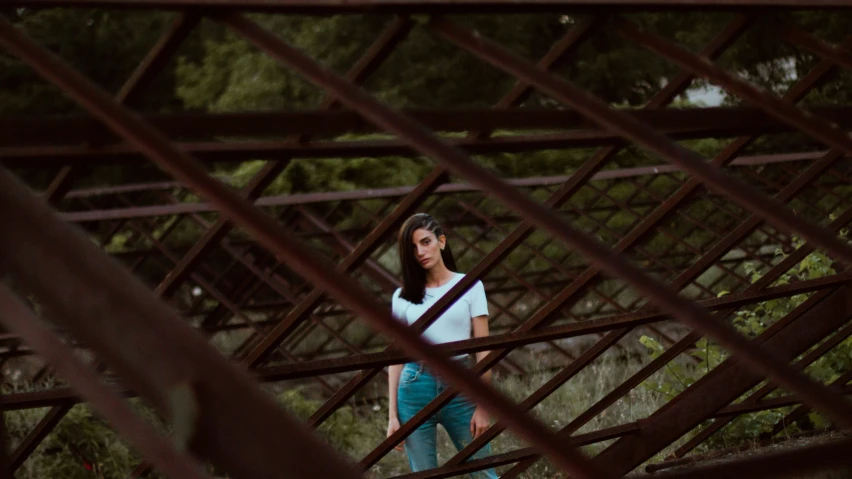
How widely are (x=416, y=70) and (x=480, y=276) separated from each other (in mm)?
16172

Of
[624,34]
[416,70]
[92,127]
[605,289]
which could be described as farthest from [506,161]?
[92,127]

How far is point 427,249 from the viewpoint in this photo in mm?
5016

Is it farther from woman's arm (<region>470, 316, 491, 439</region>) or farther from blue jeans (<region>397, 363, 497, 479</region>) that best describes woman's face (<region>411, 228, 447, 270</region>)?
blue jeans (<region>397, 363, 497, 479</region>)

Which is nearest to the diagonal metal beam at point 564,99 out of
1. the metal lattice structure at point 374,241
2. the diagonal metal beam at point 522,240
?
the metal lattice structure at point 374,241

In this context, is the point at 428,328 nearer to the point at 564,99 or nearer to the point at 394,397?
the point at 394,397

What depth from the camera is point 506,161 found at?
45.2ft

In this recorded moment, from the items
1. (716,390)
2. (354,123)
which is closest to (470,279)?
(716,390)

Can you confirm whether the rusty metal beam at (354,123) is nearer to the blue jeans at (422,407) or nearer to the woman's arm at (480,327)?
the woman's arm at (480,327)

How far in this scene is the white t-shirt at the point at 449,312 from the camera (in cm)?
495

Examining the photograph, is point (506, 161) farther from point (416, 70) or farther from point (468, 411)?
point (468, 411)

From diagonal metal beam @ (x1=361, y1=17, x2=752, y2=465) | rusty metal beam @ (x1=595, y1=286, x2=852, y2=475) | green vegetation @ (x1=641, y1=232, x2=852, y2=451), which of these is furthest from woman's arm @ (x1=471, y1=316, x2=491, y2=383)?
green vegetation @ (x1=641, y1=232, x2=852, y2=451)

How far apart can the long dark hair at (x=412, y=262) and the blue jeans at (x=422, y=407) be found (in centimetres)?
28

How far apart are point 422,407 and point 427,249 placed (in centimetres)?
63

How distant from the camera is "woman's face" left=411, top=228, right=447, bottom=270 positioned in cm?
501
